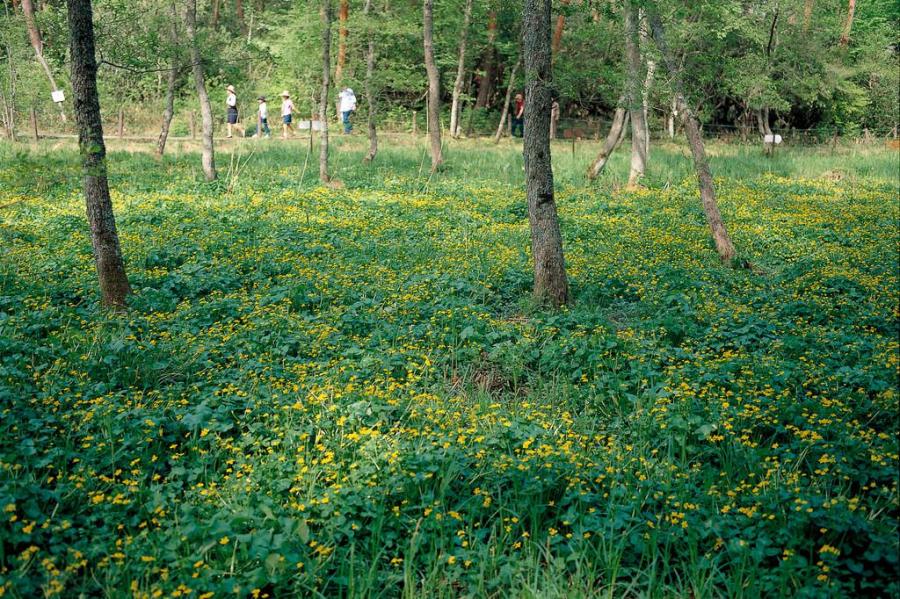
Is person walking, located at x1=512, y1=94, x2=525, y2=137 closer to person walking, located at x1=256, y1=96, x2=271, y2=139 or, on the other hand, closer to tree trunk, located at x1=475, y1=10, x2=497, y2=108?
tree trunk, located at x1=475, y1=10, x2=497, y2=108

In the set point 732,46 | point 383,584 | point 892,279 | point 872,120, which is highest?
point 732,46

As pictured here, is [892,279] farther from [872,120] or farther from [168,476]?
[872,120]

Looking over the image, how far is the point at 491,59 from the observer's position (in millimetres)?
33312

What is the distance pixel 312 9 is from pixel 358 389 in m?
16.6

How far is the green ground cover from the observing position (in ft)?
14.5

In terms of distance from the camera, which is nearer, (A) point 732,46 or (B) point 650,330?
(B) point 650,330

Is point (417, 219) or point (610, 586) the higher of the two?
point (417, 219)

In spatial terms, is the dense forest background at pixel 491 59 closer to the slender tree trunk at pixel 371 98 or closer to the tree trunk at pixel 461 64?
Answer: the slender tree trunk at pixel 371 98

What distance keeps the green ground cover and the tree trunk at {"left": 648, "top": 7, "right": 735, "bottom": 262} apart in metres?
0.28

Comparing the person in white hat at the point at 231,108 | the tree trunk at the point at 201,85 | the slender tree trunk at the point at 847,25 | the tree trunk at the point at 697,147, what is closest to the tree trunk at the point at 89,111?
the tree trunk at the point at 697,147

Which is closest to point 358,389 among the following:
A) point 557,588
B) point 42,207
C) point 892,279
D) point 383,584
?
point 383,584

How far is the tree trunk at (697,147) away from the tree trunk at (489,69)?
65.5 feet

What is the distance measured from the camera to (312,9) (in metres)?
20.5

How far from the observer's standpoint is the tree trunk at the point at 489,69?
3028 cm
